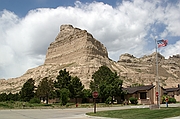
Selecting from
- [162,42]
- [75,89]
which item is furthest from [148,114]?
[75,89]

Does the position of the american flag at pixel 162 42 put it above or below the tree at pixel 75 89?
above

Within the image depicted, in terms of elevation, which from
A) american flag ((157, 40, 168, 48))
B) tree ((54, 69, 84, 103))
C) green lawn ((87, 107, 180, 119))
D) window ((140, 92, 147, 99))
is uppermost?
american flag ((157, 40, 168, 48))

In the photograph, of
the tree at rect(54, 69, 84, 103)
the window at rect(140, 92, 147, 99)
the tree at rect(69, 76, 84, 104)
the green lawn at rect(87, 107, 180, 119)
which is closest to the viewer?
the green lawn at rect(87, 107, 180, 119)

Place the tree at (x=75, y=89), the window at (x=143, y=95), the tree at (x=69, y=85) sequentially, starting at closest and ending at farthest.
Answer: the window at (x=143, y=95) < the tree at (x=75, y=89) < the tree at (x=69, y=85)

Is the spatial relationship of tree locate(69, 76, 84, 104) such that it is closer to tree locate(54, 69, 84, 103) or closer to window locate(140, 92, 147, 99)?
tree locate(54, 69, 84, 103)

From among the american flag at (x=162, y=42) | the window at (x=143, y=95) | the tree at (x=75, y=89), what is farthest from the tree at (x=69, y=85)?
the american flag at (x=162, y=42)

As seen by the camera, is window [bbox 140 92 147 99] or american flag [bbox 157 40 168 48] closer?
american flag [bbox 157 40 168 48]

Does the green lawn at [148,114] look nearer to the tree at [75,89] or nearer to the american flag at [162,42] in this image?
the american flag at [162,42]

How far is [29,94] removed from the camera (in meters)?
71.8

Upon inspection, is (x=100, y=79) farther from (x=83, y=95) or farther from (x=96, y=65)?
(x=96, y=65)

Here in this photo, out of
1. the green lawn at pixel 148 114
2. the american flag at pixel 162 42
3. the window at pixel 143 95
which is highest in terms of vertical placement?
the american flag at pixel 162 42

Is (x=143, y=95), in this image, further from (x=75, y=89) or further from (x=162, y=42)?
(x=162, y=42)

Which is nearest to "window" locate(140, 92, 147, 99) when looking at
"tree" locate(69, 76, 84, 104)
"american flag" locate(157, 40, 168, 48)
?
"tree" locate(69, 76, 84, 104)

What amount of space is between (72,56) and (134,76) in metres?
62.8
